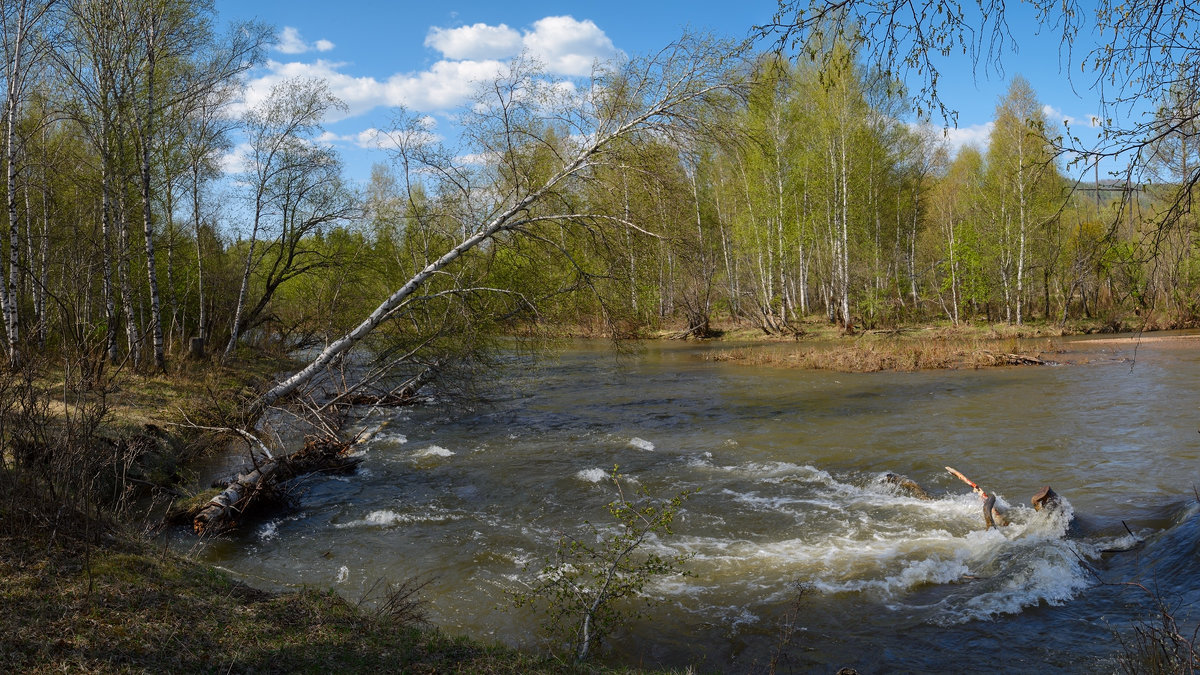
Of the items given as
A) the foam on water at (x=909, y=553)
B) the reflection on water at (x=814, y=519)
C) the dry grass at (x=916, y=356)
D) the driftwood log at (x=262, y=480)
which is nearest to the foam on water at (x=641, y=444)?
the reflection on water at (x=814, y=519)

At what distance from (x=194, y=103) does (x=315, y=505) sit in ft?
42.7

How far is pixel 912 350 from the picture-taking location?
82.0 ft

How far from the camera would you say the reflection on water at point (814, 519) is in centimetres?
652

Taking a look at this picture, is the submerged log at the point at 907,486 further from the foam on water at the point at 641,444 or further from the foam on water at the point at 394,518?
the foam on water at the point at 394,518

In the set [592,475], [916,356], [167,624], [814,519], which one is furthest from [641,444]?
[916,356]

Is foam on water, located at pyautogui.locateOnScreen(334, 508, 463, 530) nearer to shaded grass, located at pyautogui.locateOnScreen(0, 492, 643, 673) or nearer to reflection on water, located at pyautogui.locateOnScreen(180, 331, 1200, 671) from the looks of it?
reflection on water, located at pyautogui.locateOnScreen(180, 331, 1200, 671)

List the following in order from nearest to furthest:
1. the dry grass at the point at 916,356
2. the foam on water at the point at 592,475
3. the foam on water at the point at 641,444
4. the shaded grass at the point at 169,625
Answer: the shaded grass at the point at 169,625 → the foam on water at the point at 592,475 → the foam on water at the point at 641,444 → the dry grass at the point at 916,356

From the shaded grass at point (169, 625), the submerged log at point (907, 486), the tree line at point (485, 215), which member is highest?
the tree line at point (485, 215)

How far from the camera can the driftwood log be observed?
931 centimetres

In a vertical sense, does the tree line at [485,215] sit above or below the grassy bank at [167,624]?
above

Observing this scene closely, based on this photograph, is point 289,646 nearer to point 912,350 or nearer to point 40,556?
point 40,556

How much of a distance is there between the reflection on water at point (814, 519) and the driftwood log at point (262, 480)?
1.23ft

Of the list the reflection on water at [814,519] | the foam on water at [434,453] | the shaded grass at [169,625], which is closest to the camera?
the shaded grass at [169,625]

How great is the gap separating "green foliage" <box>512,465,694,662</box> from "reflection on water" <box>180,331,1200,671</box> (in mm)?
304
